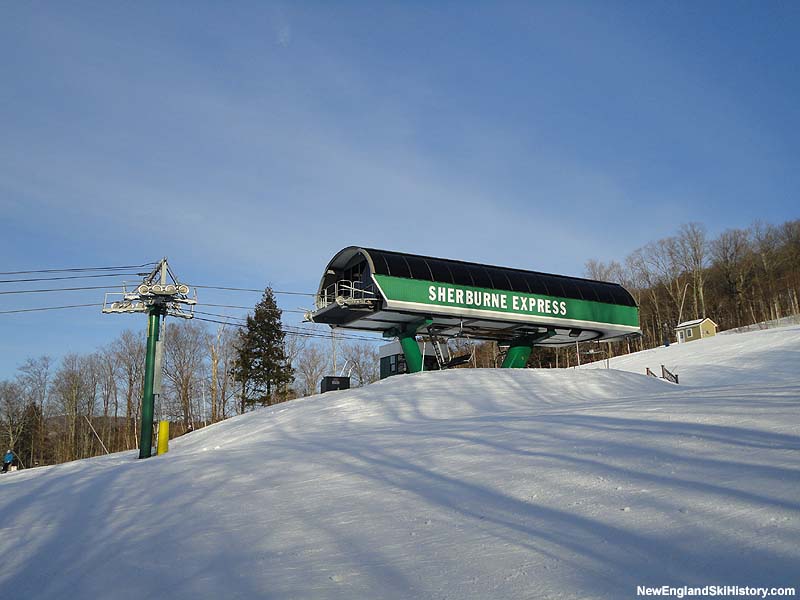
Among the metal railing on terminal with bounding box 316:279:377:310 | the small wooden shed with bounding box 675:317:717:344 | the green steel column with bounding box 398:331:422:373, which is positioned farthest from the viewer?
the small wooden shed with bounding box 675:317:717:344

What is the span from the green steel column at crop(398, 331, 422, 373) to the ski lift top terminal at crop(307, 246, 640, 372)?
5 centimetres

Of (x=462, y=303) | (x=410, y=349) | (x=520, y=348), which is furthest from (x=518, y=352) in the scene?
(x=410, y=349)

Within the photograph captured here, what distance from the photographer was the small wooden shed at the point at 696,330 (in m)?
66.8

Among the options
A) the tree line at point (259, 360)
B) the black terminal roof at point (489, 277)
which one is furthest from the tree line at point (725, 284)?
the black terminal roof at point (489, 277)

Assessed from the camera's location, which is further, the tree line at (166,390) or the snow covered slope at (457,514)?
the tree line at (166,390)

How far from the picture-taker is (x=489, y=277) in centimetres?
3262

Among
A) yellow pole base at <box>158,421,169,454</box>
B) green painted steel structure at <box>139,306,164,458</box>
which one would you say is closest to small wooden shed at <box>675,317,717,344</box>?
green painted steel structure at <box>139,306,164,458</box>

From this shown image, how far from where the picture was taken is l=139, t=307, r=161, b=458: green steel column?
2112 cm

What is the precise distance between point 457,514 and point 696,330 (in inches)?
2710

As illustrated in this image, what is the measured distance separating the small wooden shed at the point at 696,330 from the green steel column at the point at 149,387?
201 ft

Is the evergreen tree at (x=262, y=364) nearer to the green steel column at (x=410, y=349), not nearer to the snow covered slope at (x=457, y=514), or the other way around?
the green steel column at (x=410, y=349)

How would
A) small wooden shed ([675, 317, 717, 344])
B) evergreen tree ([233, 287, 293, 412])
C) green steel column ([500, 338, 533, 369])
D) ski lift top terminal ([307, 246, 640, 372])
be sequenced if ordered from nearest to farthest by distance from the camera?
ski lift top terminal ([307, 246, 640, 372]) → green steel column ([500, 338, 533, 369]) → evergreen tree ([233, 287, 293, 412]) → small wooden shed ([675, 317, 717, 344])

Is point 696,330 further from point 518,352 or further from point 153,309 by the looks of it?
point 153,309

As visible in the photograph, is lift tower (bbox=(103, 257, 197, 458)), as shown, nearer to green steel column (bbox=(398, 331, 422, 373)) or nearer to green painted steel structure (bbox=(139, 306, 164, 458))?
green painted steel structure (bbox=(139, 306, 164, 458))
